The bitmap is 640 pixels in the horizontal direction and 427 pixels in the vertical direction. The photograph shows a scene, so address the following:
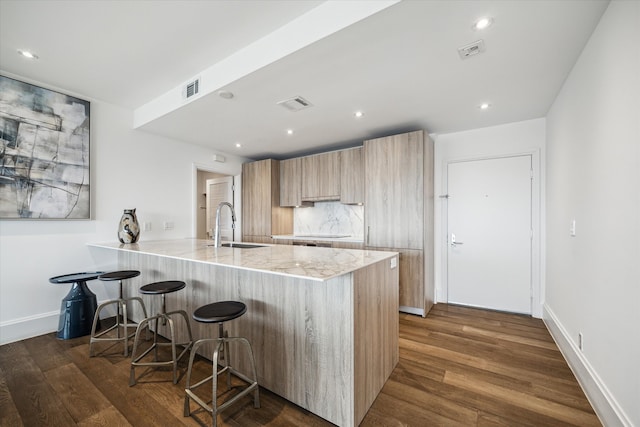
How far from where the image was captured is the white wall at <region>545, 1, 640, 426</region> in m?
1.24

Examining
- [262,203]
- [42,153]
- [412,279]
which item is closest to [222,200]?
[262,203]

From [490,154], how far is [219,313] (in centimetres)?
375

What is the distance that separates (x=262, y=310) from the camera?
1.82 metres

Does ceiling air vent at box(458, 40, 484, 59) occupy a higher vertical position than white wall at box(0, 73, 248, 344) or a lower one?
higher

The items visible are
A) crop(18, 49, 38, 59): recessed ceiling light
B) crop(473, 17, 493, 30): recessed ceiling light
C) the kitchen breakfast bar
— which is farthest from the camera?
crop(18, 49, 38, 59): recessed ceiling light

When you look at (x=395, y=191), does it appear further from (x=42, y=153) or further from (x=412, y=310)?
(x=42, y=153)

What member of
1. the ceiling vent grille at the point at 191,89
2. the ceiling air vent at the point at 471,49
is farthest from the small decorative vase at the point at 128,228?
the ceiling air vent at the point at 471,49

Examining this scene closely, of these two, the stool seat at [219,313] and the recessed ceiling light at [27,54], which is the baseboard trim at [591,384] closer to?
the stool seat at [219,313]

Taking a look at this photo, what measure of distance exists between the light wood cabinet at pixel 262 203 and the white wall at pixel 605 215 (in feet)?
12.9

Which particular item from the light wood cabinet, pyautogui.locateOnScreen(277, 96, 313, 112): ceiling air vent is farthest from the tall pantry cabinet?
the light wood cabinet

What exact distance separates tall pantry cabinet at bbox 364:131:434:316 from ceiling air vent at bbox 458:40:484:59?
136 centimetres

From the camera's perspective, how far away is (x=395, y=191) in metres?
3.40

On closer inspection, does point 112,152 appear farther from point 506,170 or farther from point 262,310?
point 506,170

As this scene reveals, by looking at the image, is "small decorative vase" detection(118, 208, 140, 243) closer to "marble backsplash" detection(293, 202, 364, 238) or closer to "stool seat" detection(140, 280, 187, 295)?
"stool seat" detection(140, 280, 187, 295)
